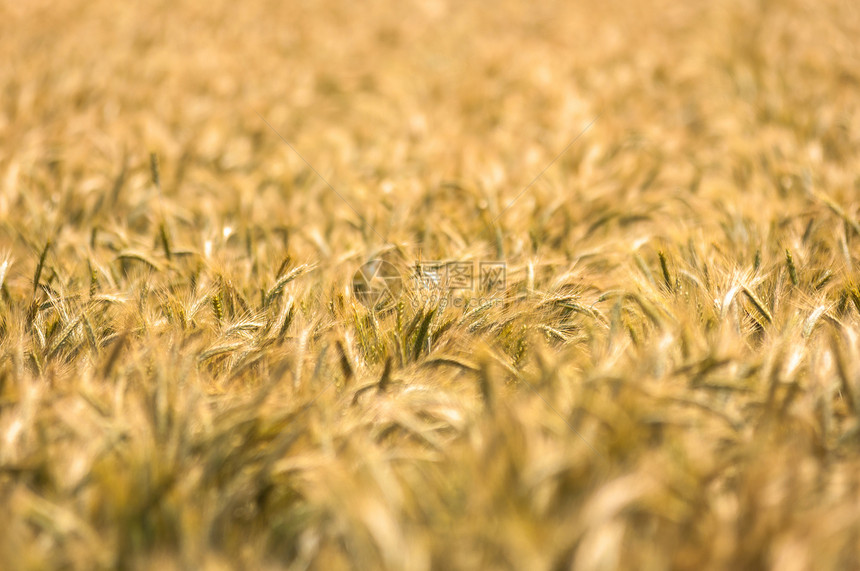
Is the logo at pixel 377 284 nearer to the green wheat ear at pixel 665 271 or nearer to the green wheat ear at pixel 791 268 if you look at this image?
the green wheat ear at pixel 665 271

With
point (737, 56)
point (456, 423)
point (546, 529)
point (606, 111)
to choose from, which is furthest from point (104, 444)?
point (737, 56)

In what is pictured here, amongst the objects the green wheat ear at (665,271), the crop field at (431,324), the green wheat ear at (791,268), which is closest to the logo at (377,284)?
the crop field at (431,324)

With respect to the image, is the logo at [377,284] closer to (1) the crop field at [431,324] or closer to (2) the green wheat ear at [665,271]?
(1) the crop field at [431,324]

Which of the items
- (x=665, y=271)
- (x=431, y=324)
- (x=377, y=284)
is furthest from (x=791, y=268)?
(x=377, y=284)

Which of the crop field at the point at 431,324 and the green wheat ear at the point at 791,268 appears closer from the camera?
the crop field at the point at 431,324

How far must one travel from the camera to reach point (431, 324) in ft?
4.33

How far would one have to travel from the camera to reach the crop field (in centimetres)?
84

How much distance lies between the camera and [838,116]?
2.65 metres

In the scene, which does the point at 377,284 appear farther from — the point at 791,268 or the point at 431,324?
the point at 791,268

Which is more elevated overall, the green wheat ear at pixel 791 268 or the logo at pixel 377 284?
the green wheat ear at pixel 791 268

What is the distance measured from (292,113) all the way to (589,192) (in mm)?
1679

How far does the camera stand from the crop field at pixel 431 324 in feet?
2.77

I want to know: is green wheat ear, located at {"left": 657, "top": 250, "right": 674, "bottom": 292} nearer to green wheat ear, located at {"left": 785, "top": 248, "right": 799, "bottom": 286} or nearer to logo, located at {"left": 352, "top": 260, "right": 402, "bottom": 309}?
green wheat ear, located at {"left": 785, "top": 248, "right": 799, "bottom": 286}

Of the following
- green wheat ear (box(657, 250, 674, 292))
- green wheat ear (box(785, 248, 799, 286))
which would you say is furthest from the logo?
green wheat ear (box(785, 248, 799, 286))
